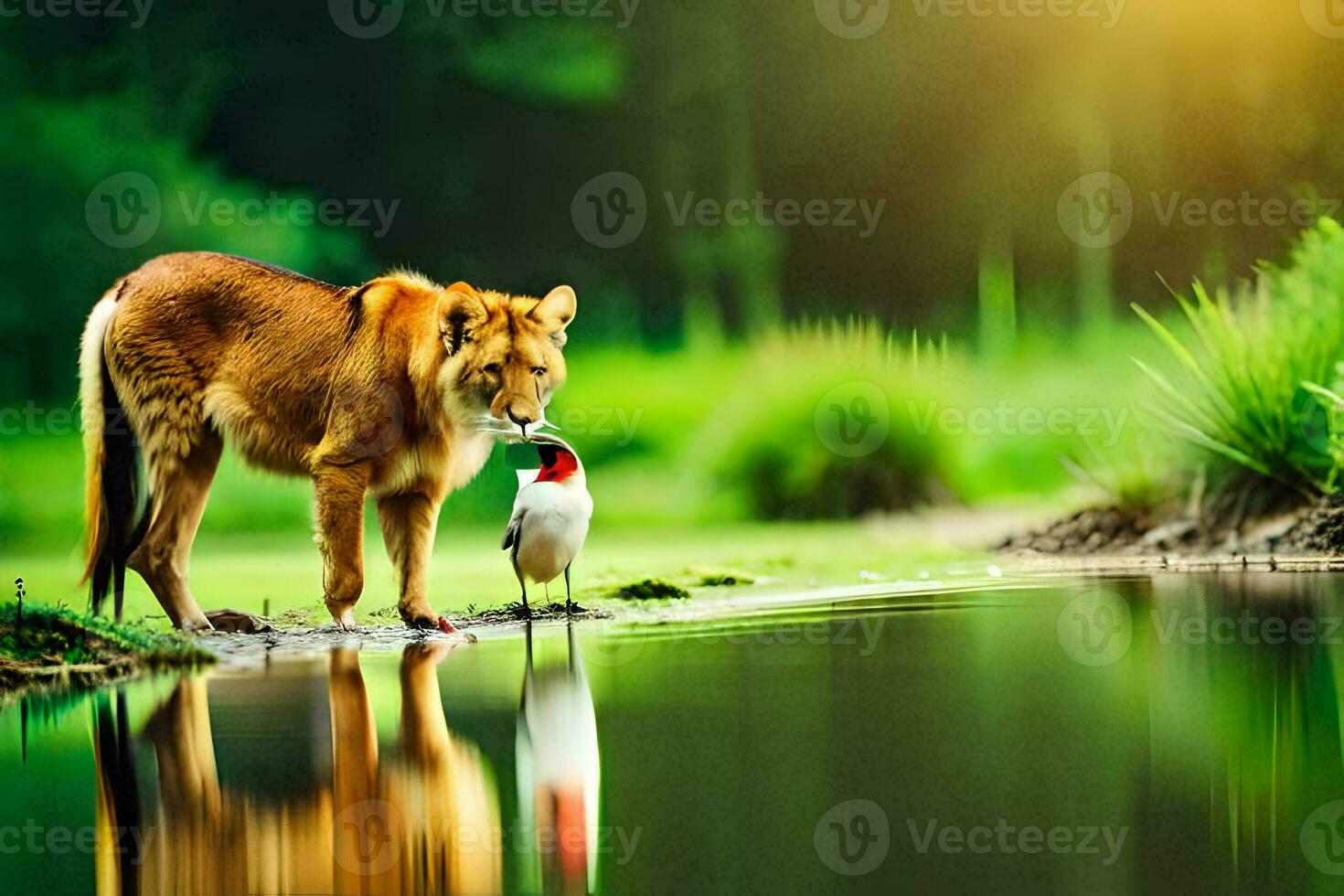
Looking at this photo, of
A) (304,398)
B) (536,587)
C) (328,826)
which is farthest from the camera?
(536,587)

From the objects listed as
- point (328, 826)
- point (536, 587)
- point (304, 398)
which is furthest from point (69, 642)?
point (328, 826)

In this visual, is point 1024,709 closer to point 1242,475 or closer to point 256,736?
point 256,736

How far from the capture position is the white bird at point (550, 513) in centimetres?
387

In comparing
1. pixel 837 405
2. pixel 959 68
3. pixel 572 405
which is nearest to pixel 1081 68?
pixel 959 68

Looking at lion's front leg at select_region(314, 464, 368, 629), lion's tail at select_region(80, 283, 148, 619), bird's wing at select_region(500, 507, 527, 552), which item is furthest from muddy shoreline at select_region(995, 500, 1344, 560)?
lion's tail at select_region(80, 283, 148, 619)

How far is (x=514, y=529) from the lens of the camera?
3912mm

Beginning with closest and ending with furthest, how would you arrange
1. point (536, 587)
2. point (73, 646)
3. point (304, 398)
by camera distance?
point (73, 646)
point (304, 398)
point (536, 587)

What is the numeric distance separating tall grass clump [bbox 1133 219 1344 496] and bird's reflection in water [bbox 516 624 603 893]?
3.48 metres

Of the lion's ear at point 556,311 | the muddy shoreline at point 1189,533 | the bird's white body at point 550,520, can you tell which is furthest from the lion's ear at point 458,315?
the muddy shoreline at point 1189,533

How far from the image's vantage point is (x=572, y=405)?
5.41m

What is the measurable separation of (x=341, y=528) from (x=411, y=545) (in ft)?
0.89

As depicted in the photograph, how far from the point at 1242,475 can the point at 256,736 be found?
427 centimetres

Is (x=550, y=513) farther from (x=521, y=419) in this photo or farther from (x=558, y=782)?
(x=558, y=782)

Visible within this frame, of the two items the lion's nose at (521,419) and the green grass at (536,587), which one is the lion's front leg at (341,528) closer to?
the lion's nose at (521,419)
